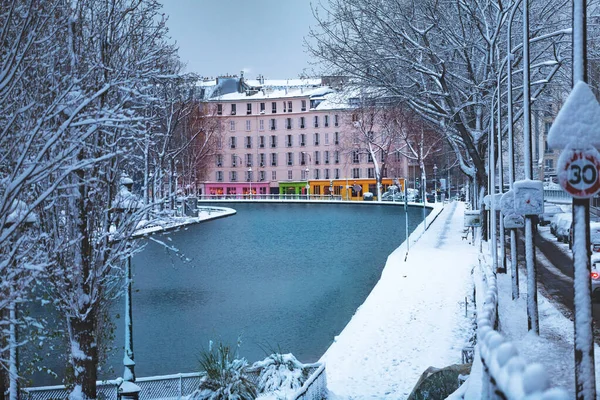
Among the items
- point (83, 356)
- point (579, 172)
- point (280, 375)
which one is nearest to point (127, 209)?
point (83, 356)

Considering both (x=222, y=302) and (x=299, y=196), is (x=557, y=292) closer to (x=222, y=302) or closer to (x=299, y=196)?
(x=222, y=302)

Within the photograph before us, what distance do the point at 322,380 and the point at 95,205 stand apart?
17.4ft

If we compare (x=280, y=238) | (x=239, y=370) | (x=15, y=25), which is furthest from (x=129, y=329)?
(x=280, y=238)

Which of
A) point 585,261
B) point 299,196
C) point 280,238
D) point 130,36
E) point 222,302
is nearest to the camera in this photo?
point 585,261

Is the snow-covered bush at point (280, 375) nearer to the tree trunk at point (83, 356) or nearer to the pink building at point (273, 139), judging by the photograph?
the tree trunk at point (83, 356)

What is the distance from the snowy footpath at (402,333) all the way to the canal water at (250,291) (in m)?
1.48

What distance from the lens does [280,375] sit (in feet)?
40.0

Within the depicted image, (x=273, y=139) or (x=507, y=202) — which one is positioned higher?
(x=273, y=139)

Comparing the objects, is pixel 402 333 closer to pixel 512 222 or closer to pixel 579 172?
pixel 512 222

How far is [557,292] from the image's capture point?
19.2 m

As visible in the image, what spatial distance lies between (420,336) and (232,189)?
90773 millimetres

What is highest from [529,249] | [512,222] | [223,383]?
[512,222]

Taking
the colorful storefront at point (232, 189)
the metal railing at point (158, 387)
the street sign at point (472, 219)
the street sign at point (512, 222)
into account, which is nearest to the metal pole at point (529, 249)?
the street sign at point (512, 222)

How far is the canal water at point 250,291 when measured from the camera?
18203 mm
